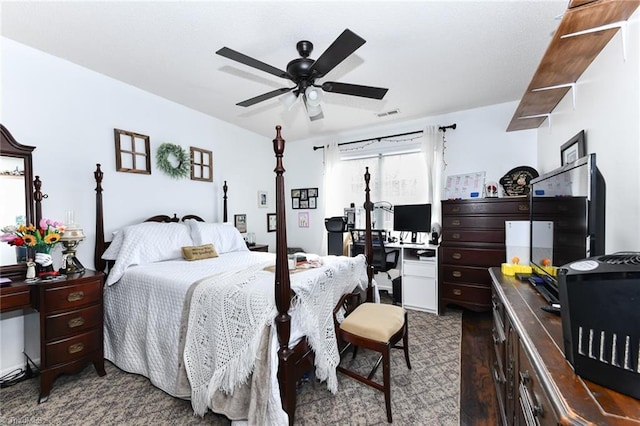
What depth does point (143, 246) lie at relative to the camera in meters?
2.55

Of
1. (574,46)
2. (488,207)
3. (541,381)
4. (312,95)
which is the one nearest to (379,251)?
(488,207)

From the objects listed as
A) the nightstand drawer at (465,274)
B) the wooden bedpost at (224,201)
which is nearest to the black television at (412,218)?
the nightstand drawer at (465,274)

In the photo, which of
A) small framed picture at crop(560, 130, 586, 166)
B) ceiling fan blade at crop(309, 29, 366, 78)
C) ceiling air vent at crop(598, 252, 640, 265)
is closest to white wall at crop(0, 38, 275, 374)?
ceiling fan blade at crop(309, 29, 366, 78)

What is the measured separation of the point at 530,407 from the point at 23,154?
3560 millimetres

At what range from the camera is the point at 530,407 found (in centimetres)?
97

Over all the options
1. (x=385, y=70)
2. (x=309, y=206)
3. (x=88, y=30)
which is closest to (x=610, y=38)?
(x=385, y=70)

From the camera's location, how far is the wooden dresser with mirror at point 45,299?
1.91 m

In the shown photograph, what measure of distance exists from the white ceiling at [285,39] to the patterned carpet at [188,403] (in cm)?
266

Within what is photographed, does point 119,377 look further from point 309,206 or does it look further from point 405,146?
point 405,146

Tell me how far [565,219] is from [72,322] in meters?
3.27

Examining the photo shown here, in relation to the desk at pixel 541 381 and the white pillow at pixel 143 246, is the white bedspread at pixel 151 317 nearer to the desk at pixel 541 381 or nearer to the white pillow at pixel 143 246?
the white pillow at pixel 143 246

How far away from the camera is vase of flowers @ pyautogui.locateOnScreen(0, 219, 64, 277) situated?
1960mm

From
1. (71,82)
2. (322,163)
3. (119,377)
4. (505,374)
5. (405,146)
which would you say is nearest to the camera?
(505,374)

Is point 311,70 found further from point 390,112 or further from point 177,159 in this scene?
point 177,159
